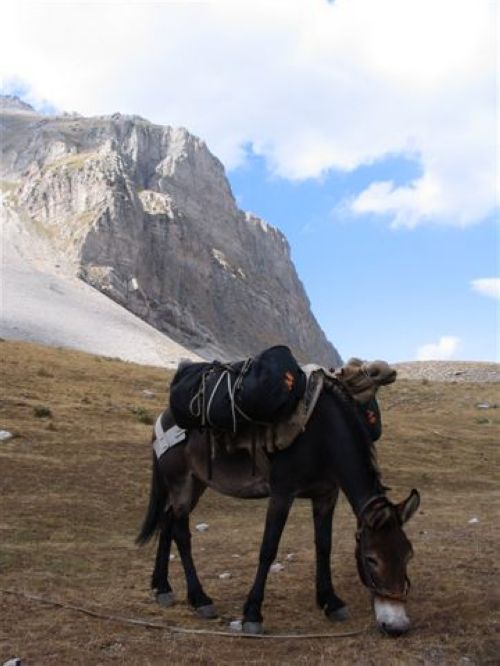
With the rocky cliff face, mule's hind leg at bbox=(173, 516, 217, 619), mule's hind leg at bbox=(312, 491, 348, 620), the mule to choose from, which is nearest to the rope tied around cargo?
the mule

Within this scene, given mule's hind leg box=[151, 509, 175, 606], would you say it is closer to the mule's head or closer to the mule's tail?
the mule's tail

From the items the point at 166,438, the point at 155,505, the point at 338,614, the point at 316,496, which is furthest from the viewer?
the point at 155,505

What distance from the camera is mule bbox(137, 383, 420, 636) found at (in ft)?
18.3

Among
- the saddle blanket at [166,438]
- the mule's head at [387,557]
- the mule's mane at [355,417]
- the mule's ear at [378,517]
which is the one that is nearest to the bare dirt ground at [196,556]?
the mule's head at [387,557]

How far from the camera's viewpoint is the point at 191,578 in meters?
7.18

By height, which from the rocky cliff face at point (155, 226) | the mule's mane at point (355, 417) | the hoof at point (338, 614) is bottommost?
the hoof at point (338, 614)

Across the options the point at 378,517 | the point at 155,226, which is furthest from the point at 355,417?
the point at 155,226

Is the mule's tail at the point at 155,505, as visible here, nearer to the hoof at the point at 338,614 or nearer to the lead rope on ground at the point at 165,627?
the lead rope on ground at the point at 165,627

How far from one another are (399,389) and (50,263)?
3183 inches

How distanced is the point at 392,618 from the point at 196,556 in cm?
496

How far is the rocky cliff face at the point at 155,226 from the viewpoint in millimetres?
128375

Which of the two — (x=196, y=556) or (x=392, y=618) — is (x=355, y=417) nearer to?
(x=392, y=618)

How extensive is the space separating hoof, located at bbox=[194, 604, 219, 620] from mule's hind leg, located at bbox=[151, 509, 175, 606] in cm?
53

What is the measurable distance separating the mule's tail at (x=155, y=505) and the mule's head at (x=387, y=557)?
9.25 ft
